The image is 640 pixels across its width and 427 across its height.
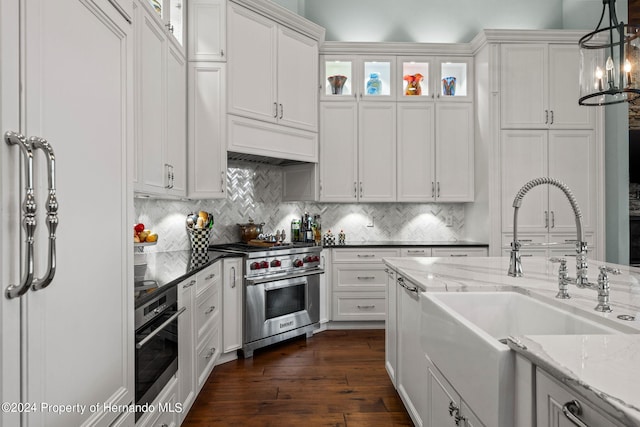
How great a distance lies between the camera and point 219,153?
137 inches

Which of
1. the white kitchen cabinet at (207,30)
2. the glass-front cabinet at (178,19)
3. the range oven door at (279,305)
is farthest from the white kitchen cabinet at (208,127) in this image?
the range oven door at (279,305)

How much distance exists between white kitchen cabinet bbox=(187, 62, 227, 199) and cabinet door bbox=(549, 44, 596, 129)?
331cm

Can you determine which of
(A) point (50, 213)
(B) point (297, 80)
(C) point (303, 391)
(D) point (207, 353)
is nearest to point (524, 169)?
(B) point (297, 80)

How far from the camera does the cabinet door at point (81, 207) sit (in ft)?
2.96

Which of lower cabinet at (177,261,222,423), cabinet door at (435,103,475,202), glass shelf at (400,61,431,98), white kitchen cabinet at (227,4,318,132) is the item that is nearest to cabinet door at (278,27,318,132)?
white kitchen cabinet at (227,4,318,132)

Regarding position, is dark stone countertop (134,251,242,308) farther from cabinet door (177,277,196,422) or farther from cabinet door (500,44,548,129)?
cabinet door (500,44,548,129)

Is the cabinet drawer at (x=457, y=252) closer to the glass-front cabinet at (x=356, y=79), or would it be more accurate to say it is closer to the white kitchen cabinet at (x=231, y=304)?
the glass-front cabinet at (x=356, y=79)

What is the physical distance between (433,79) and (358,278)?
7.76 ft

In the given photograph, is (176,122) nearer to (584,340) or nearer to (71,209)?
(71,209)

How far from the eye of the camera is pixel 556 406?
82 centimetres

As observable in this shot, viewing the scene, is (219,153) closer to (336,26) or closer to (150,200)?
(150,200)

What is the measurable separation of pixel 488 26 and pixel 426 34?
2.53ft

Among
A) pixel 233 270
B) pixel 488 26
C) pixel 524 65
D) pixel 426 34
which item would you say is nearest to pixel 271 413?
pixel 233 270

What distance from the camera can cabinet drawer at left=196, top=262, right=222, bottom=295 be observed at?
2.64 meters
